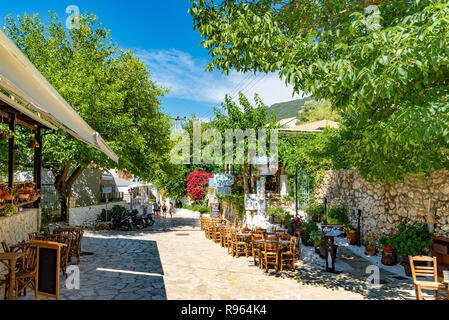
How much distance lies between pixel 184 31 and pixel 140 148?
11.8 meters

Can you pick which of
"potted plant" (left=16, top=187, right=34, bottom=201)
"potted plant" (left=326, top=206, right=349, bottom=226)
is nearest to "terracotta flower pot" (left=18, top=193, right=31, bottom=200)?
"potted plant" (left=16, top=187, right=34, bottom=201)

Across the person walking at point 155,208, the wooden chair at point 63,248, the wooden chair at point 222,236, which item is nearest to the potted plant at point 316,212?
the wooden chair at point 222,236

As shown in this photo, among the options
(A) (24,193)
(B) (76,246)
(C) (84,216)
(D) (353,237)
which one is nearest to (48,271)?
(B) (76,246)

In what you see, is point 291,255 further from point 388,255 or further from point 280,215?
point 280,215

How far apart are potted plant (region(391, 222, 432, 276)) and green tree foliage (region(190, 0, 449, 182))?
224 cm

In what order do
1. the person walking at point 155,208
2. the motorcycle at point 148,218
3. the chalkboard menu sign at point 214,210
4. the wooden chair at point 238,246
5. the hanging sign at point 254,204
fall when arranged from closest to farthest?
the wooden chair at point 238,246, the hanging sign at point 254,204, the motorcycle at point 148,218, the chalkboard menu sign at point 214,210, the person walking at point 155,208

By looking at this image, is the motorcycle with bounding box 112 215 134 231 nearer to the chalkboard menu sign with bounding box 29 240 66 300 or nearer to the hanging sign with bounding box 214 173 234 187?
the hanging sign with bounding box 214 173 234 187

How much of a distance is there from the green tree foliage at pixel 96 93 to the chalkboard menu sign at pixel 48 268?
8341 millimetres

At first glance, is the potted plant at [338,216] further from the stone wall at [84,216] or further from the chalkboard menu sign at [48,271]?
the stone wall at [84,216]

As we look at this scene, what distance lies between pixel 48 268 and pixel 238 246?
23.2 feet

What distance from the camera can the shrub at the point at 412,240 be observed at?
8148 mm

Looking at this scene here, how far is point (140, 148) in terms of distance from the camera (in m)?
15.6

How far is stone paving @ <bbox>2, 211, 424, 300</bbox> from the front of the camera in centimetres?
657

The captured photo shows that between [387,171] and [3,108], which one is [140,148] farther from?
[387,171]
